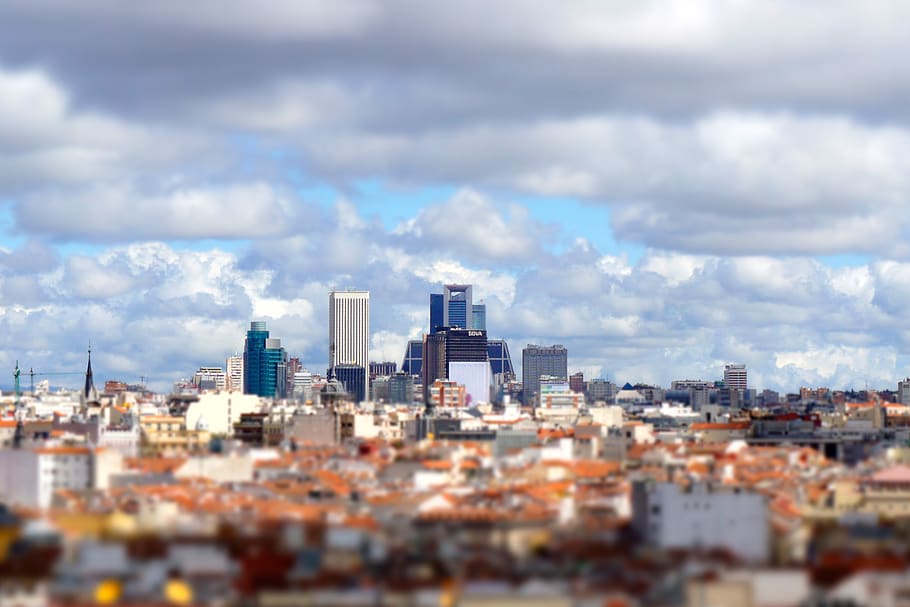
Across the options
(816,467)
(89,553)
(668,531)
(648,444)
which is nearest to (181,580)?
(89,553)

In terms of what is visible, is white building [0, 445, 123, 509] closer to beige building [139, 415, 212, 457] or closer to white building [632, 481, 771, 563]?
beige building [139, 415, 212, 457]

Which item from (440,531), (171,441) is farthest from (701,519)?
(171,441)

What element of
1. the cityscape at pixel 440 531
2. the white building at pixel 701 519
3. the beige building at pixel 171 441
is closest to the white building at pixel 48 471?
the cityscape at pixel 440 531

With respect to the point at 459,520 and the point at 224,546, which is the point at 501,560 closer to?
the point at 224,546

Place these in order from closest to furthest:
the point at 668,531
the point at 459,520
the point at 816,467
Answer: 1. the point at 668,531
2. the point at 459,520
3. the point at 816,467

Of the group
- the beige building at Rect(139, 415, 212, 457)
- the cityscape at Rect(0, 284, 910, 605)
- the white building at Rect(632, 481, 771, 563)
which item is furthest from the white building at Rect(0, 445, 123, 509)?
the white building at Rect(632, 481, 771, 563)
